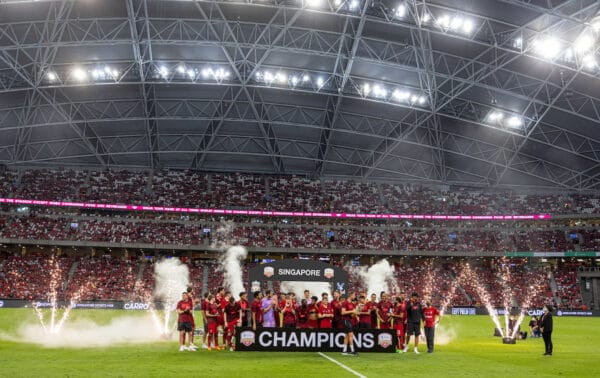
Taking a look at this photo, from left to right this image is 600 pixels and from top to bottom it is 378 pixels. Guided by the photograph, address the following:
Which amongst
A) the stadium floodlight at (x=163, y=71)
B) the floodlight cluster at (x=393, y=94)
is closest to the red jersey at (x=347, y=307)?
the floodlight cluster at (x=393, y=94)

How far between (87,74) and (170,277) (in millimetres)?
26221

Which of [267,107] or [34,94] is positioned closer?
[34,94]

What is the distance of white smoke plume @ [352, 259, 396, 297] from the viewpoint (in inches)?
2480

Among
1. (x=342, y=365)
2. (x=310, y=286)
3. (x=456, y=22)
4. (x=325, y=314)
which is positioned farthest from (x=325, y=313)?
(x=456, y=22)

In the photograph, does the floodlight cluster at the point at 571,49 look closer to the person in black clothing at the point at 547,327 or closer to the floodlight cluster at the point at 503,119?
the floodlight cluster at the point at 503,119

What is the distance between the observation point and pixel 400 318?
19.1 m

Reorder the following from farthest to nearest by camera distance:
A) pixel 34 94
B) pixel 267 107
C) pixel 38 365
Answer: pixel 267 107
pixel 34 94
pixel 38 365

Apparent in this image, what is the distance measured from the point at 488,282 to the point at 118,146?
43.2 m

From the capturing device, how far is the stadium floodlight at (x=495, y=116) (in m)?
48.1

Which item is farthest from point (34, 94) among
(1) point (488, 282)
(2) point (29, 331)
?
(1) point (488, 282)

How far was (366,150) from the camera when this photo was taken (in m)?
59.1

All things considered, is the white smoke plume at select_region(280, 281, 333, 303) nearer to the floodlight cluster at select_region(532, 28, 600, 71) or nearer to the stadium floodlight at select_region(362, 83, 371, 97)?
the floodlight cluster at select_region(532, 28, 600, 71)

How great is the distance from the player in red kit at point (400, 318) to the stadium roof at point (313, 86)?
74.0 feet

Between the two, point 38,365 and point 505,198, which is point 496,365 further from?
point 505,198
